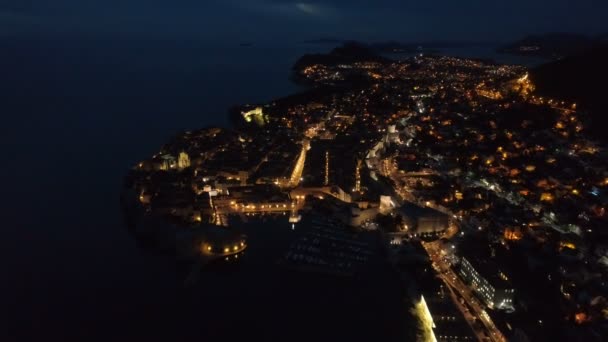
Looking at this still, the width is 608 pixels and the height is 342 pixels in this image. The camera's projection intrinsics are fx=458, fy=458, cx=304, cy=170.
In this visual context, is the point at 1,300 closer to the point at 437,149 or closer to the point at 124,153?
the point at 124,153

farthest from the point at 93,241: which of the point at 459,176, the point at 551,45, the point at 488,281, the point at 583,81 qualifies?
the point at 551,45

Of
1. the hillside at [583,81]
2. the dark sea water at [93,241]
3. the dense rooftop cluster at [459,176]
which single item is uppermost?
the hillside at [583,81]

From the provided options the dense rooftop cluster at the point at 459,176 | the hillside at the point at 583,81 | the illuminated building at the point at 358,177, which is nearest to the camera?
the dense rooftop cluster at the point at 459,176

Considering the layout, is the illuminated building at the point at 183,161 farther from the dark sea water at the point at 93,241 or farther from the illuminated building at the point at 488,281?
the illuminated building at the point at 488,281

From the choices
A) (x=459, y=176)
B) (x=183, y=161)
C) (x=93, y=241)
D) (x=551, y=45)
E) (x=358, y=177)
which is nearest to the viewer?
(x=93, y=241)

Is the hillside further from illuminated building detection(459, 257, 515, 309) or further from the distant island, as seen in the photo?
the distant island

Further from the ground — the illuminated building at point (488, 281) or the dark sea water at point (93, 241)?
the illuminated building at point (488, 281)

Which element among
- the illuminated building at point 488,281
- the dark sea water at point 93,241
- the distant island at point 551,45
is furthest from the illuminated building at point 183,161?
the distant island at point 551,45

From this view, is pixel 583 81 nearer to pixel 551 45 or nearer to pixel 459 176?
pixel 459 176
